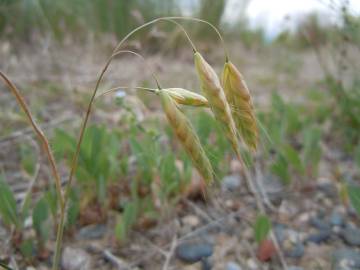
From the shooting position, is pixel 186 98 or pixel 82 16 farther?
pixel 82 16

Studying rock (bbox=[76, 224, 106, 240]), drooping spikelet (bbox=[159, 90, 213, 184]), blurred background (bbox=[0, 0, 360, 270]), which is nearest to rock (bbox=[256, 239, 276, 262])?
blurred background (bbox=[0, 0, 360, 270])

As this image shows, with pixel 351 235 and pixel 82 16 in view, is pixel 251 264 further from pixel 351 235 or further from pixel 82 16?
pixel 82 16

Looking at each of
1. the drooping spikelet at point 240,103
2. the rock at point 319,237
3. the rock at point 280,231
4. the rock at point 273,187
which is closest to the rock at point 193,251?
the rock at point 280,231

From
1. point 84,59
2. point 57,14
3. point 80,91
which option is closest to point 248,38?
point 84,59

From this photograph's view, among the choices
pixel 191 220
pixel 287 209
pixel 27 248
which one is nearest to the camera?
pixel 27 248

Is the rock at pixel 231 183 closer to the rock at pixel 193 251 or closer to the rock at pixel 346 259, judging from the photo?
the rock at pixel 193 251

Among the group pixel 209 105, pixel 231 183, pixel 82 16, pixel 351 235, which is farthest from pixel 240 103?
pixel 82 16

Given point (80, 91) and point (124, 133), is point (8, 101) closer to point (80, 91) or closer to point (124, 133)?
point (80, 91)
